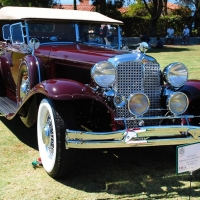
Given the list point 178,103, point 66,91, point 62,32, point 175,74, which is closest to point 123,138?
point 66,91

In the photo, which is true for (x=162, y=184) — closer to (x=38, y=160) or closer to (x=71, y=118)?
(x=71, y=118)

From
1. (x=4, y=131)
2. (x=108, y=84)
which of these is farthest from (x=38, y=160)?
(x=4, y=131)

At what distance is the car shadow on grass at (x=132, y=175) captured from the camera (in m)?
3.35

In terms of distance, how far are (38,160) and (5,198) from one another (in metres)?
0.83

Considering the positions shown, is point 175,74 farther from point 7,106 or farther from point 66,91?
point 7,106

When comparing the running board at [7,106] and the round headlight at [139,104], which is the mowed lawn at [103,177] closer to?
the running board at [7,106]

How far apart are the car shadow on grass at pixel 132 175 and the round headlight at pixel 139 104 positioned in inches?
26.9

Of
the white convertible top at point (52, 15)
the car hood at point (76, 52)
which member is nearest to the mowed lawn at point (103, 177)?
the car hood at point (76, 52)

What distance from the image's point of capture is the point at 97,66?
3.58m

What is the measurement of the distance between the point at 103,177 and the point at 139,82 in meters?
1.07

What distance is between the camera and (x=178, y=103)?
374 centimetres

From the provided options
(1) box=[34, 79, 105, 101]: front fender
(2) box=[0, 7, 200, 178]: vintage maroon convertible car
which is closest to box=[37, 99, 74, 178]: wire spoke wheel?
(2) box=[0, 7, 200, 178]: vintage maroon convertible car

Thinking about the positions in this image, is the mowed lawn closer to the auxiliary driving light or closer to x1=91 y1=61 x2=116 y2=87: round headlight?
the auxiliary driving light

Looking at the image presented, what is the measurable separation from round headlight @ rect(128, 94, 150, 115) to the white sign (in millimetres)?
713
